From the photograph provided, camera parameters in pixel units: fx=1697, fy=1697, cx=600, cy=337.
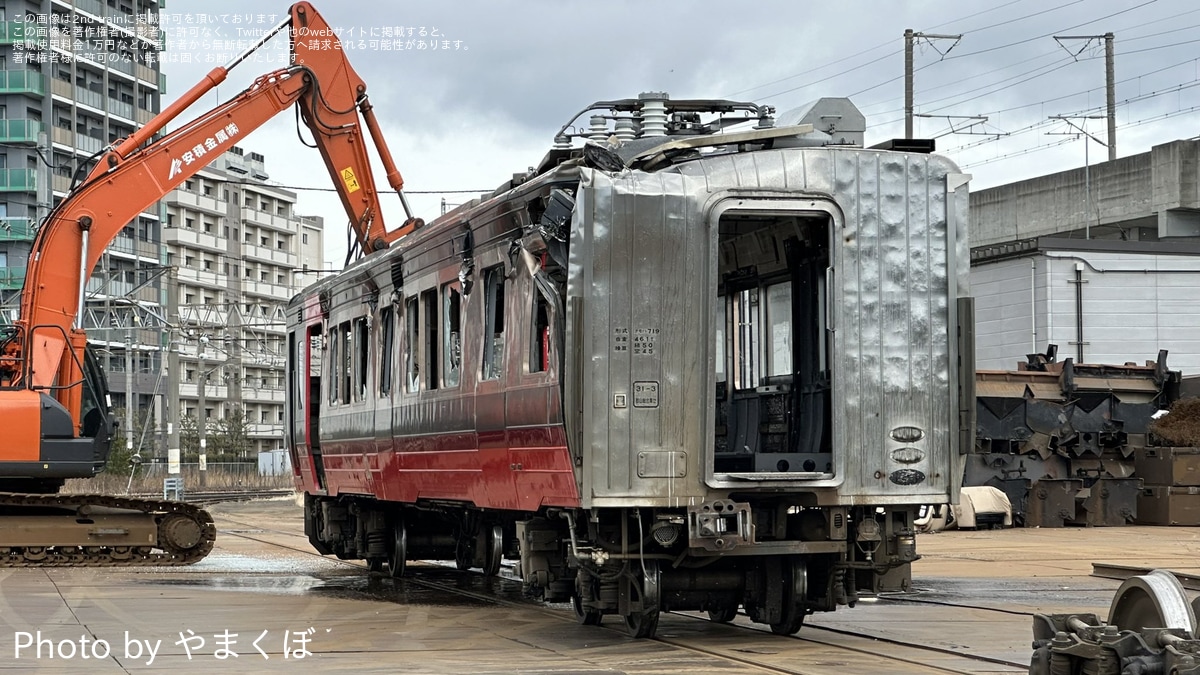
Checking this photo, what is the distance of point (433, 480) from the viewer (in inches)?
586

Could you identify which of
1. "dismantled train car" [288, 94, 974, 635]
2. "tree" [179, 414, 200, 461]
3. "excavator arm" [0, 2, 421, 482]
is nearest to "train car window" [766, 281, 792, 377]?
"dismantled train car" [288, 94, 974, 635]

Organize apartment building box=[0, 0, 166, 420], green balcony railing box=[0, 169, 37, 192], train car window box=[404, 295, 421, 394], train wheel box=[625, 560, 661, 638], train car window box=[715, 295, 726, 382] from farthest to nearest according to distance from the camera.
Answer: green balcony railing box=[0, 169, 37, 192] < apartment building box=[0, 0, 166, 420] < train car window box=[404, 295, 421, 394] < train car window box=[715, 295, 726, 382] < train wheel box=[625, 560, 661, 638]

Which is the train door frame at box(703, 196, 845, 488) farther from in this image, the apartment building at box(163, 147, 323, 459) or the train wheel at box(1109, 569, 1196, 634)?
the apartment building at box(163, 147, 323, 459)

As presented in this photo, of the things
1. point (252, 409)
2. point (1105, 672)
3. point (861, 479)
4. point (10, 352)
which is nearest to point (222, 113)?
point (10, 352)

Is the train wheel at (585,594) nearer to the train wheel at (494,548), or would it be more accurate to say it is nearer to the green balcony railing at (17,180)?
the train wheel at (494,548)

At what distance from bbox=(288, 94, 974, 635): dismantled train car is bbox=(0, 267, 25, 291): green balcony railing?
64659mm

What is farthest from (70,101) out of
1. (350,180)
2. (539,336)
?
(539,336)

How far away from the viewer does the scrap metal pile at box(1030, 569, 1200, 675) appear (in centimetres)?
666

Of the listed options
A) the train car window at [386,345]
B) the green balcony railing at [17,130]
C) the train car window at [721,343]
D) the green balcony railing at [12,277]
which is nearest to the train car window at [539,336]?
the train car window at [721,343]

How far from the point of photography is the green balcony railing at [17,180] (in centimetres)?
8044

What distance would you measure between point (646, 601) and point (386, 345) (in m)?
5.97

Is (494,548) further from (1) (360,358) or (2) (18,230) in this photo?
(2) (18,230)

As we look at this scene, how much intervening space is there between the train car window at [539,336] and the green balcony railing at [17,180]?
7357 cm

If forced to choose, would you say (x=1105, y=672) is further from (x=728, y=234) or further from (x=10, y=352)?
(x=10, y=352)
